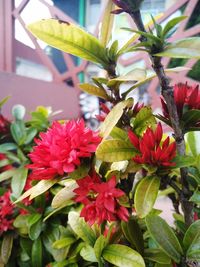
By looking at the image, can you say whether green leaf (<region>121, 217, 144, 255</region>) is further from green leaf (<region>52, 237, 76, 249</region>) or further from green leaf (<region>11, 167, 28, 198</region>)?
green leaf (<region>11, 167, 28, 198</region>)

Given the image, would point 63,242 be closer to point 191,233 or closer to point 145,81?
point 191,233

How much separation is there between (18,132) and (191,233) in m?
0.64

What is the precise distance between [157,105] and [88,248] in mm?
1011

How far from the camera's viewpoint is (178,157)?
16.4 inches

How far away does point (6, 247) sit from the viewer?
752 mm

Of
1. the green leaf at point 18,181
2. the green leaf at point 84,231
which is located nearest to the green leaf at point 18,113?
the green leaf at point 18,181

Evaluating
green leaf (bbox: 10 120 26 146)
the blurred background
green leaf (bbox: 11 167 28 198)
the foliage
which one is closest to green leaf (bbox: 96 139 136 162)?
the foliage

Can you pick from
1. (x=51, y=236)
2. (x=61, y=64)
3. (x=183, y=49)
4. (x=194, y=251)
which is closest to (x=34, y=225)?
(x=51, y=236)

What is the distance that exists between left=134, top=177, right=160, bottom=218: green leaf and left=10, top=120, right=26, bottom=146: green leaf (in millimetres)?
556

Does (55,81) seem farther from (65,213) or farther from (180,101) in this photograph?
(180,101)

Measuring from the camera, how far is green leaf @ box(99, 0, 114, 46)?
454 millimetres

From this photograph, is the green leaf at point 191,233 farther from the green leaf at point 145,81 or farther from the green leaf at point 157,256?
the green leaf at point 145,81

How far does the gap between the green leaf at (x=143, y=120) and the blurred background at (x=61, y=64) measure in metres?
0.86

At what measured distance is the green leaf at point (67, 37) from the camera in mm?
403
